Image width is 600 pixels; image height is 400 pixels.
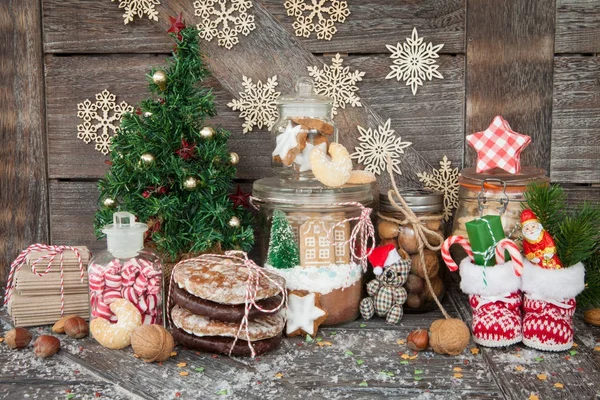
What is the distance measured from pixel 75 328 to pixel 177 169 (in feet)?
1.24

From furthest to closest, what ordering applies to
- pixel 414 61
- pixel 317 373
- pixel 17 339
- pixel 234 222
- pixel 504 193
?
1. pixel 414 61
2. pixel 234 222
3. pixel 504 193
4. pixel 17 339
5. pixel 317 373

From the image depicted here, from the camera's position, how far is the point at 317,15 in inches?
61.2

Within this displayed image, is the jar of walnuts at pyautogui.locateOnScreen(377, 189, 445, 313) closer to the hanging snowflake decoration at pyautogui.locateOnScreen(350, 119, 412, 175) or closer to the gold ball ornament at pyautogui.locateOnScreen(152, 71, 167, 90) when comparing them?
the hanging snowflake decoration at pyautogui.locateOnScreen(350, 119, 412, 175)

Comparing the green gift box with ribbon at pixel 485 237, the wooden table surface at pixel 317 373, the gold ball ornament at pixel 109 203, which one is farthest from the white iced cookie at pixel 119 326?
the green gift box with ribbon at pixel 485 237

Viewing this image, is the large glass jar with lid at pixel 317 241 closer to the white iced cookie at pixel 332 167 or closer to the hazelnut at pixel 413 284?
the white iced cookie at pixel 332 167

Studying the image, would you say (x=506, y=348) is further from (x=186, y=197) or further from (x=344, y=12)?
(x=344, y=12)

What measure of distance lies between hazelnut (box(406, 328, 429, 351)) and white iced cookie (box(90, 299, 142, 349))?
0.51m

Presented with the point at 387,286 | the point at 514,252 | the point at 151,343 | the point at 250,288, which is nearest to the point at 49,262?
the point at 151,343

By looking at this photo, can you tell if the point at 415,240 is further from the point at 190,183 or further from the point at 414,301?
the point at 190,183

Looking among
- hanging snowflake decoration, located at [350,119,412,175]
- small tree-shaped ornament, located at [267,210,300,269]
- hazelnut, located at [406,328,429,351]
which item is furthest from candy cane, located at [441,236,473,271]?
hanging snowflake decoration, located at [350,119,412,175]

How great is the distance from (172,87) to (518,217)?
2.57ft

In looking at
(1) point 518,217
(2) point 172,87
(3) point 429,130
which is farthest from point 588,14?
(2) point 172,87

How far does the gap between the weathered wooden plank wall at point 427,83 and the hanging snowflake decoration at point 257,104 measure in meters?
0.02

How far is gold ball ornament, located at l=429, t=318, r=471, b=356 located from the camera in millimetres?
1132
